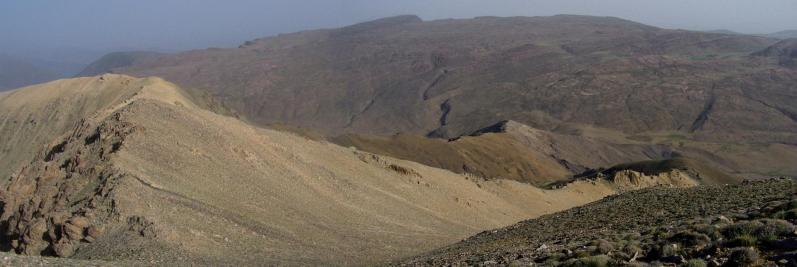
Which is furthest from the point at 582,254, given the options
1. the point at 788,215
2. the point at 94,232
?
the point at 94,232

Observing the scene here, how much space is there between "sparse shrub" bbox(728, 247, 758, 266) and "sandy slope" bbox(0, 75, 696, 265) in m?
10.0

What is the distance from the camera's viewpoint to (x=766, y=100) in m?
110

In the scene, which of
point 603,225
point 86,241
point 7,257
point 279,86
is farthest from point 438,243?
point 279,86

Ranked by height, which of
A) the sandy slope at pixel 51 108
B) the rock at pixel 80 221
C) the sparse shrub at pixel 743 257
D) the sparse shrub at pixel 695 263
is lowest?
the sandy slope at pixel 51 108

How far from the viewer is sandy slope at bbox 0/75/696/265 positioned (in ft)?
51.4

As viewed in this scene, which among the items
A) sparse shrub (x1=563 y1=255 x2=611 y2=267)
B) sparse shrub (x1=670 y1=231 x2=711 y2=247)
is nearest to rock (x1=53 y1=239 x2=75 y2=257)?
sparse shrub (x1=563 y1=255 x2=611 y2=267)

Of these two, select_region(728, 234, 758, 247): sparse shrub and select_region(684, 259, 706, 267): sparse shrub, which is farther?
select_region(728, 234, 758, 247): sparse shrub

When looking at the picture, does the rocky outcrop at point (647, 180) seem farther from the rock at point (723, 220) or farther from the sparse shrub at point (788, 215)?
the sparse shrub at point (788, 215)

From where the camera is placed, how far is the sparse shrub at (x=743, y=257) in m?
7.52

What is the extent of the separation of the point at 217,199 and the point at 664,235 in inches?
481

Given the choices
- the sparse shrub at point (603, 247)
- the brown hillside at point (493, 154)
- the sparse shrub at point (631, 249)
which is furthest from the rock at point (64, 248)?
the brown hillside at point (493, 154)

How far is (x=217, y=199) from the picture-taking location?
18.9 m

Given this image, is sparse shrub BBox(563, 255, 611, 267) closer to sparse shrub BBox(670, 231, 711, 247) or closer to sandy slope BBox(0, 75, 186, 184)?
sparse shrub BBox(670, 231, 711, 247)

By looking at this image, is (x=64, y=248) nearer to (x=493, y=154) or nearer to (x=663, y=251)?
(x=663, y=251)
